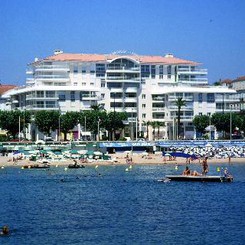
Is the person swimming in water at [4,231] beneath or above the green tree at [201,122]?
beneath

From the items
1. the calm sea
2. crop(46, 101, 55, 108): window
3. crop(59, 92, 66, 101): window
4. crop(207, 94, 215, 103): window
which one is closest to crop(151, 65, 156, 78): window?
crop(207, 94, 215, 103): window

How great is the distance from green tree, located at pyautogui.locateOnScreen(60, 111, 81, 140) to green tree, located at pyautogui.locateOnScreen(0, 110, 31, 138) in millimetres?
6660

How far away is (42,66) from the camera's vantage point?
154250 mm

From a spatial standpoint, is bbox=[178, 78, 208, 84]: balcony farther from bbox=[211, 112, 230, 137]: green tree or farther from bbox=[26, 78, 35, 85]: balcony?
bbox=[26, 78, 35, 85]: balcony

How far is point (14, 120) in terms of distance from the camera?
141m

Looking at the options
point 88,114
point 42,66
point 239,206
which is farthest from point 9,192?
point 42,66

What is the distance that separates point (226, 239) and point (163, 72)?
11620cm

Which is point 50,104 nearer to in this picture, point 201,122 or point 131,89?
point 131,89

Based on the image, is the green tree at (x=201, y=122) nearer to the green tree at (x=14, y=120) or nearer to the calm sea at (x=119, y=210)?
the green tree at (x=14, y=120)

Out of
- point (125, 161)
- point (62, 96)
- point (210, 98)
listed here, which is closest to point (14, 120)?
point (62, 96)

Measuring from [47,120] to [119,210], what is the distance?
260ft

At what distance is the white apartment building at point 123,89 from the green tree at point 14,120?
7.56 metres

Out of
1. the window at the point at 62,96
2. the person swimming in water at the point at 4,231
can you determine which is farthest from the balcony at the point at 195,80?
the person swimming in water at the point at 4,231

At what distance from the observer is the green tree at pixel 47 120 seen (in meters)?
138
